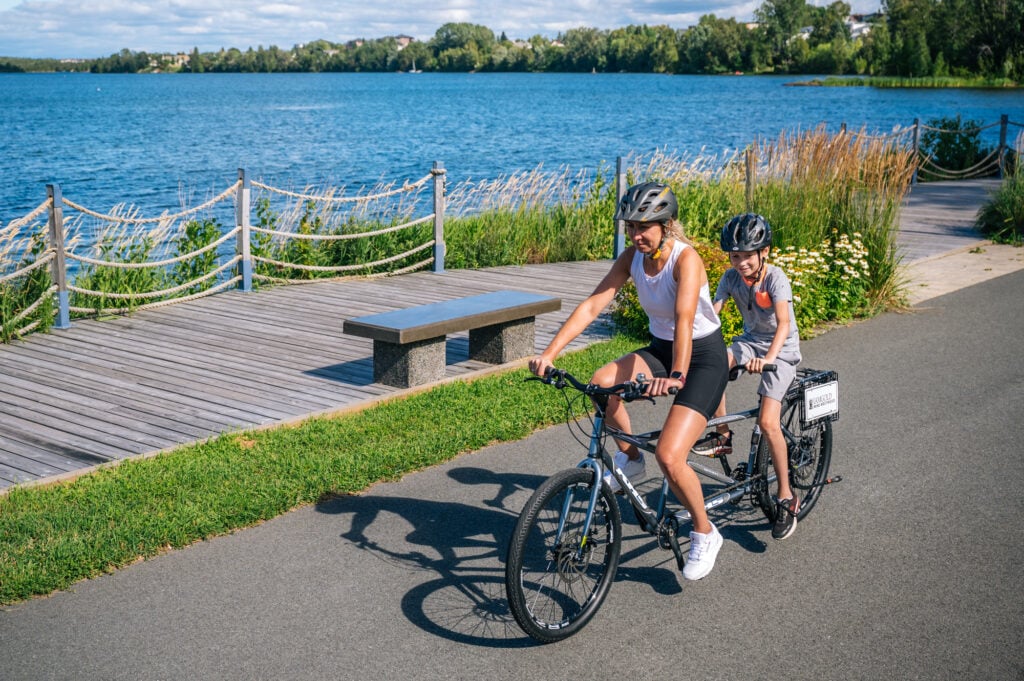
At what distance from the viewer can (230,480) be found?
6320 mm

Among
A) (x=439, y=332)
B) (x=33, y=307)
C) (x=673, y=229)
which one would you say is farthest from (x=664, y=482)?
(x=33, y=307)

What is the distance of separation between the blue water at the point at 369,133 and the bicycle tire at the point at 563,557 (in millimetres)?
8596

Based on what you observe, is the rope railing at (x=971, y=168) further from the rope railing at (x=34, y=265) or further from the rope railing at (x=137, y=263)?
the rope railing at (x=34, y=265)

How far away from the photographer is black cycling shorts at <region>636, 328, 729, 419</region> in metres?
4.95

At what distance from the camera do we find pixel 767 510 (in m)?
5.75

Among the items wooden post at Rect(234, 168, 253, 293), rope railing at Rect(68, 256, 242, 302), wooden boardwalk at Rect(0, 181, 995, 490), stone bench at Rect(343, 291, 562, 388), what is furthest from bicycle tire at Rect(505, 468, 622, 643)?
wooden post at Rect(234, 168, 253, 293)

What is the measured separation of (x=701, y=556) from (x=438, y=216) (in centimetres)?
958

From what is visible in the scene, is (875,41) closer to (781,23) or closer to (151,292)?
(781,23)

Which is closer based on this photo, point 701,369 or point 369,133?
point 701,369

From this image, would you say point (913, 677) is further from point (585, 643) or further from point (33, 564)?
point (33, 564)

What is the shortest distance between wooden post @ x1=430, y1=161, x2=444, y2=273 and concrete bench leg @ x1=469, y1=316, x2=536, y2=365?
4.71 m

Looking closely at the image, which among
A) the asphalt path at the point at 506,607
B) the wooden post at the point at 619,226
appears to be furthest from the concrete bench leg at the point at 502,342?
the wooden post at the point at 619,226

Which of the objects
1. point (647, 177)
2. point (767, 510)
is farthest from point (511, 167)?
point (767, 510)

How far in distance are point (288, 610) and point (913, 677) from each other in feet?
8.69
